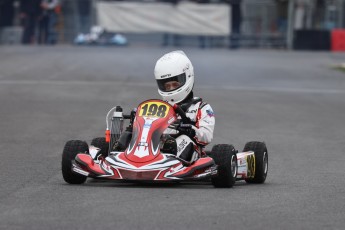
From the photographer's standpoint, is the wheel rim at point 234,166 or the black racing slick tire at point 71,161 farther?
the wheel rim at point 234,166

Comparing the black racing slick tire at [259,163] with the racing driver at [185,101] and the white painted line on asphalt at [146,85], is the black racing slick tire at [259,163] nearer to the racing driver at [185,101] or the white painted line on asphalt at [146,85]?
the racing driver at [185,101]

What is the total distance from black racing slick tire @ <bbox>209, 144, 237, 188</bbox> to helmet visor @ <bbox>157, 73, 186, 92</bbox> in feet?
2.89

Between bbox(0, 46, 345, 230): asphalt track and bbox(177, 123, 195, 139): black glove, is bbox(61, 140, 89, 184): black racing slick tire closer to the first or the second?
bbox(0, 46, 345, 230): asphalt track

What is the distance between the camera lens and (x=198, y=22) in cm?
4250

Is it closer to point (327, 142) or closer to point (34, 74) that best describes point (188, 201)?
point (327, 142)

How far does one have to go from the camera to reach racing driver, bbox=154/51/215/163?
10070 mm

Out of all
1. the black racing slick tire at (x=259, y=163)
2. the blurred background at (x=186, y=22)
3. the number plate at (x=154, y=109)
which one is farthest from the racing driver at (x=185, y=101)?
the blurred background at (x=186, y=22)

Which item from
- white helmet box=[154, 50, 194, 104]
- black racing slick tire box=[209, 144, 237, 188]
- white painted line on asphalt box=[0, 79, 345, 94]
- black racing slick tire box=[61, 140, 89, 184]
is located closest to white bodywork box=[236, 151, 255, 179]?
black racing slick tire box=[209, 144, 237, 188]

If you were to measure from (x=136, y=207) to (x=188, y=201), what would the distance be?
544mm

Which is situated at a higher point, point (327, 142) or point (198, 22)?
point (327, 142)

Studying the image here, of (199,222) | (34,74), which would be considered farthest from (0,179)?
(34,74)

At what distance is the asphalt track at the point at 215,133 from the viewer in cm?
790

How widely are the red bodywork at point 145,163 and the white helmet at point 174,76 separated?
2.02 ft

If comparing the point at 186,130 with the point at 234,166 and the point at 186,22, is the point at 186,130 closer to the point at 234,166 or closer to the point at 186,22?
the point at 234,166
